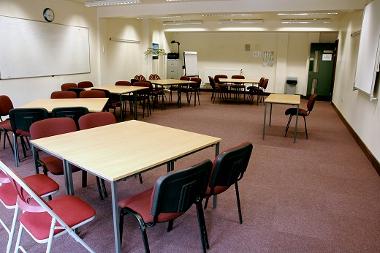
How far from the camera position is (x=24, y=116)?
4.02 metres

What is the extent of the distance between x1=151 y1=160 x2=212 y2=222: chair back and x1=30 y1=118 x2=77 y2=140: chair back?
71.3 inches

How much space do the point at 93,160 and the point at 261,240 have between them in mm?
1614

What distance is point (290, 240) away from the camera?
2619mm

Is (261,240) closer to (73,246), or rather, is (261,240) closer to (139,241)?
(139,241)

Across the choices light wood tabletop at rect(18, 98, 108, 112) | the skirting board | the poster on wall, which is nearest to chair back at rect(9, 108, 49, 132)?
light wood tabletop at rect(18, 98, 108, 112)

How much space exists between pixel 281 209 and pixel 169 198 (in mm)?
1724

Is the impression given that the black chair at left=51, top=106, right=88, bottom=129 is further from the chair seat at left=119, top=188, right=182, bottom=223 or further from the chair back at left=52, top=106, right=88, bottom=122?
the chair seat at left=119, top=188, right=182, bottom=223

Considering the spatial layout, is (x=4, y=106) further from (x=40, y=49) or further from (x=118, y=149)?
(x=118, y=149)

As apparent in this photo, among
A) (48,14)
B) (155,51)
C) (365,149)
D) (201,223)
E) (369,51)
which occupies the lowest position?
(365,149)

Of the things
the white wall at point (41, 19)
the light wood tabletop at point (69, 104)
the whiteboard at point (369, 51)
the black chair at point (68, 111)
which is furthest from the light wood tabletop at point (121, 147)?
the white wall at point (41, 19)

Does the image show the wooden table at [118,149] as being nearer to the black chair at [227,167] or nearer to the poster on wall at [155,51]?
the black chair at [227,167]

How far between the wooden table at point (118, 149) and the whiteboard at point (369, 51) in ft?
11.9

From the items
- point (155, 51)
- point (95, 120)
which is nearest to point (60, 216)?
point (95, 120)

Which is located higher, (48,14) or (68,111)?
(48,14)
